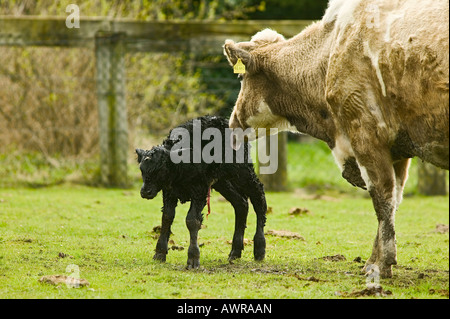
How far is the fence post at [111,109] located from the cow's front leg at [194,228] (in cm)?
601

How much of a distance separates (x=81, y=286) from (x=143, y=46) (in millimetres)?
7901

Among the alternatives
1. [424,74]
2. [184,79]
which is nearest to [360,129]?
[424,74]

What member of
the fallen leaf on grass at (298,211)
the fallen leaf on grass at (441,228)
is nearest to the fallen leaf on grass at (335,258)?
the fallen leaf on grass at (441,228)

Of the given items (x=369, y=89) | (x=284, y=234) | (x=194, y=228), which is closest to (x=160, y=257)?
(x=194, y=228)

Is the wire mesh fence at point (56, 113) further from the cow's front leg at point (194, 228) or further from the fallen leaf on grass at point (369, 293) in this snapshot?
the fallen leaf on grass at point (369, 293)

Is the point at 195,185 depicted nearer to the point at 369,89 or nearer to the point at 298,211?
the point at 369,89

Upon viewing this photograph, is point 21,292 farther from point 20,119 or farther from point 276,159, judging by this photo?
point 20,119

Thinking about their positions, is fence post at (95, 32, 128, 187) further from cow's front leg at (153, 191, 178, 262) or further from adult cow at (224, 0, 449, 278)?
cow's front leg at (153, 191, 178, 262)

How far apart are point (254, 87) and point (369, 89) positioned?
4.99ft

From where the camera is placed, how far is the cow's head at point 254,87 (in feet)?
23.9

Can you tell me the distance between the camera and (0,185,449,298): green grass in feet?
19.5

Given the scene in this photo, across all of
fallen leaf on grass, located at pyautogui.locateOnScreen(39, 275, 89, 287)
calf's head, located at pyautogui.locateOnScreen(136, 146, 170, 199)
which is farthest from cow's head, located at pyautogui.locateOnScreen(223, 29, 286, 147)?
fallen leaf on grass, located at pyautogui.locateOnScreen(39, 275, 89, 287)

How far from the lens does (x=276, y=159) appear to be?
42.7 feet

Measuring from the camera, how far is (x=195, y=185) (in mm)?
6934
